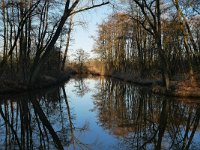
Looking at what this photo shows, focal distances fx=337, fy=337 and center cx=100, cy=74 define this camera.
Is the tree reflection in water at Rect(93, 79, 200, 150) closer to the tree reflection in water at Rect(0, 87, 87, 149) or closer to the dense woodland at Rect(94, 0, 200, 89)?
the tree reflection in water at Rect(0, 87, 87, 149)

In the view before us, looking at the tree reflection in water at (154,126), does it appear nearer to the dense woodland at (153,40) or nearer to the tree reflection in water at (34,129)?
the tree reflection in water at (34,129)

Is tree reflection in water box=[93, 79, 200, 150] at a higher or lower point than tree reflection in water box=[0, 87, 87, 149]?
lower

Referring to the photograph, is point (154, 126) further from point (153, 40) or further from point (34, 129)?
point (153, 40)

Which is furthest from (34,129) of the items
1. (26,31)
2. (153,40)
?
(153,40)

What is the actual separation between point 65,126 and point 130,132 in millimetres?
2472

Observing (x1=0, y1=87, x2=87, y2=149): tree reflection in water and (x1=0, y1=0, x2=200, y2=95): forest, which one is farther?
(x1=0, y1=0, x2=200, y2=95): forest

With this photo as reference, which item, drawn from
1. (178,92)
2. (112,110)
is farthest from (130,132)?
(178,92)

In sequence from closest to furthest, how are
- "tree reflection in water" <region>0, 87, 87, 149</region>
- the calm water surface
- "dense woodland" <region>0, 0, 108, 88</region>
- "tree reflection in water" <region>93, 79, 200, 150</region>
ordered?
"tree reflection in water" <region>0, 87, 87, 149</region> < the calm water surface < "tree reflection in water" <region>93, 79, 200, 150</region> < "dense woodland" <region>0, 0, 108, 88</region>

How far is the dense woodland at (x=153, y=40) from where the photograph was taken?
25.9 meters

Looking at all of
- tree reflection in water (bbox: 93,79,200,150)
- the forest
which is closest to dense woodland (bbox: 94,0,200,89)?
the forest

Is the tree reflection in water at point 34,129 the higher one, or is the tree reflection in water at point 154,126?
the tree reflection in water at point 34,129

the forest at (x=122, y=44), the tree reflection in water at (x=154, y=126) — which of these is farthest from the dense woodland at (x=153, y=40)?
the tree reflection in water at (x=154, y=126)

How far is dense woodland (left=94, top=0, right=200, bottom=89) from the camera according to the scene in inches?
1021

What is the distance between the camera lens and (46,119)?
13.4 meters
